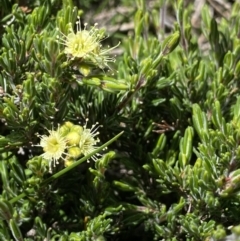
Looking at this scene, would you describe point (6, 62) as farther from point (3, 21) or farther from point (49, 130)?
point (3, 21)

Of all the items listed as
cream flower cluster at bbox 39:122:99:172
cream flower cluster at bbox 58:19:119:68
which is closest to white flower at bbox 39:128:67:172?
cream flower cluster at bbox 39:122:99:172

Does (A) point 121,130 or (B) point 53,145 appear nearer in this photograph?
(B) point 53,145

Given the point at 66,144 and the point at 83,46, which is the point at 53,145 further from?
the point at 83,46

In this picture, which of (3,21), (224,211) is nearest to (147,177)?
(224,211)

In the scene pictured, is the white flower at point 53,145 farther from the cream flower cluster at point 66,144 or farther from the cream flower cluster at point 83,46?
the cream flower cluster at point 83,46

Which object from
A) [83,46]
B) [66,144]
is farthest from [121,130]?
[83,46]

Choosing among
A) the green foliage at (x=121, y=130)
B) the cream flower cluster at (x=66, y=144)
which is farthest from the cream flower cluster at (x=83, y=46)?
the cream flower cluster at (x=66, y=144)
